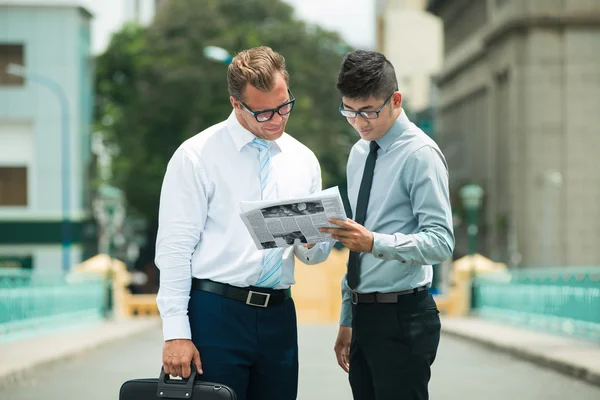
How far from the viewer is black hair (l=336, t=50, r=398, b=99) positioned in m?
4.65

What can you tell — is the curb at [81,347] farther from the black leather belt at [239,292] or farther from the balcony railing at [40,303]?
the black leather belt at [239,292]

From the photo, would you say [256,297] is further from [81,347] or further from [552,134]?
[552,134]

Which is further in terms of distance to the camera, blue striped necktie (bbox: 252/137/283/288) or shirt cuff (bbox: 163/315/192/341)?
blue striped necktie (bbox: 252/137/283/288)

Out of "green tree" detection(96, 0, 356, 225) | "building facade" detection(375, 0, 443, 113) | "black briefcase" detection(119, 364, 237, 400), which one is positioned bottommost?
"black briefcase" detection(119, 364, 237, 400)

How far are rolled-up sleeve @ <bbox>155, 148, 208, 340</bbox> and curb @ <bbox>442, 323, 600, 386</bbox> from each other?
8.18m

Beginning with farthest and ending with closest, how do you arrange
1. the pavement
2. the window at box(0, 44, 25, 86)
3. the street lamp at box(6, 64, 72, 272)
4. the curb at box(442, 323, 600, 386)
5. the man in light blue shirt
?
the window at box(0, 44, 25, 86) < the street lamp at box(6, 64, 72, 272) < the pavement < the curb at box(442, 323, 600, 386) < the man in light blue shirt

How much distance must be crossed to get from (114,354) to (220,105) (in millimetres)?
30435

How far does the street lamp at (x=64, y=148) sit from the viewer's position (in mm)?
45781

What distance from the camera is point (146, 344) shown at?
20.8 m

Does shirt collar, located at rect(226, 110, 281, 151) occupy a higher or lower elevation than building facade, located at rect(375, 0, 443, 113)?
lower

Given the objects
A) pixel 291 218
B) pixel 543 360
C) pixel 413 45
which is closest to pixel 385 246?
pixel 291 218

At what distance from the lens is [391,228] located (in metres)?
4.73

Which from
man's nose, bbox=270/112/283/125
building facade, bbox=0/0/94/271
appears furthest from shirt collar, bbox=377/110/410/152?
building facade, bbox=0/0/94/271

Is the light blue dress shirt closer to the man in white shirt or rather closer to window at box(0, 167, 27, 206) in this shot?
the man in white shirt
